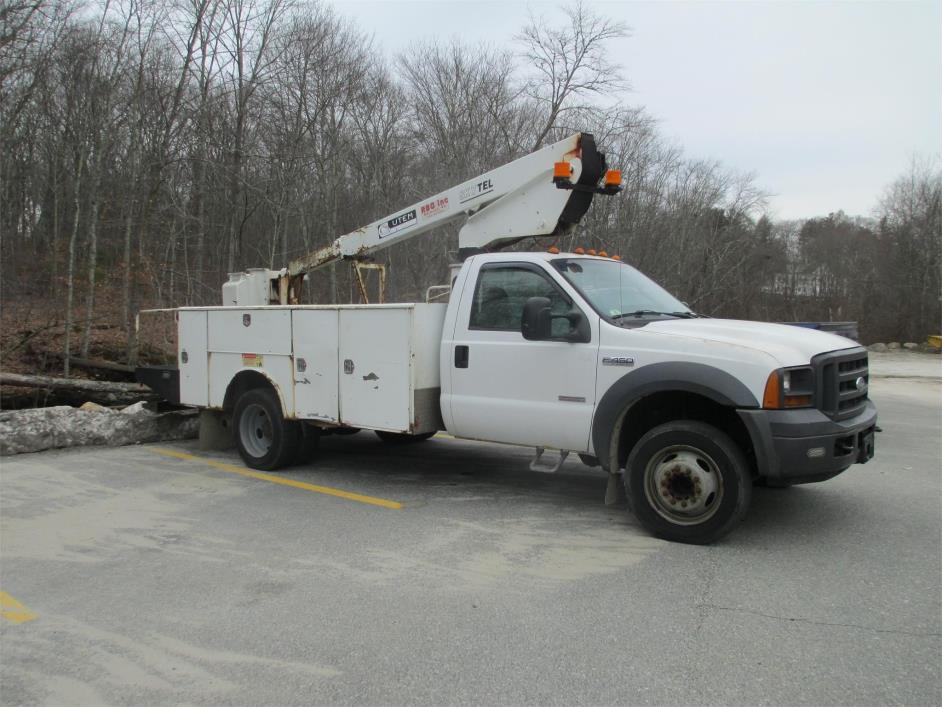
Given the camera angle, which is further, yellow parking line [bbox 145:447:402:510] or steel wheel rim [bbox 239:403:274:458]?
steel wheel rim [bbox 239:403:274:458]

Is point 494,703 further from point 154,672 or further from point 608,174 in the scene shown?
point 608,174

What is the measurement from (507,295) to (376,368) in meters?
1.43

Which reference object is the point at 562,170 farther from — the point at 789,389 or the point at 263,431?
the point at 263,431

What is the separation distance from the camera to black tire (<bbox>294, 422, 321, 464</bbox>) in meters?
7.55

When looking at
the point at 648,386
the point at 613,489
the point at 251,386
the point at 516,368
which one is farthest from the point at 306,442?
the point at 648,386

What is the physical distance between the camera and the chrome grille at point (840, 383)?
485cm

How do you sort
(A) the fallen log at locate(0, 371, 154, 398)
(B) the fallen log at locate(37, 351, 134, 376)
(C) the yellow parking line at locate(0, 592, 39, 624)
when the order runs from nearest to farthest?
(C) the yellow parking line at locate(0, 592, 39, 624) < (A) the fallen log at locate(0, 371, 154, 398) < (B) the fallen log at locate(37, 351, 134, 376)

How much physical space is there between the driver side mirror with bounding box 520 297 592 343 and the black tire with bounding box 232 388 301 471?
314 centimetres

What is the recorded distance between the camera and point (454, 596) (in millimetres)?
4230

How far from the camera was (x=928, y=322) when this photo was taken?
105ft

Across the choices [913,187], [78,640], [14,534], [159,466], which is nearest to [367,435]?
[159,466]

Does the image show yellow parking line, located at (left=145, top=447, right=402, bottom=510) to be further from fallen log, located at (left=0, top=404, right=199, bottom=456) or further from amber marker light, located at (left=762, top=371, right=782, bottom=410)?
amber marker light, located at (left=762, top=371, right=782, bottom=410)

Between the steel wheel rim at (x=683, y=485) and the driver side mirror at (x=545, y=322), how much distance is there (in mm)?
1103

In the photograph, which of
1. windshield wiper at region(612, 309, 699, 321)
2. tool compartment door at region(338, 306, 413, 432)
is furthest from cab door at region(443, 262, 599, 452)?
tool compartment door at region(338, 306, 413, 432)
